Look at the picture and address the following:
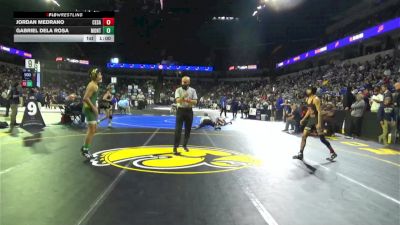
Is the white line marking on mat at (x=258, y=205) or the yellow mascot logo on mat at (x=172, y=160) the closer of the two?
the white line marking on mat at (x=258, y=205)

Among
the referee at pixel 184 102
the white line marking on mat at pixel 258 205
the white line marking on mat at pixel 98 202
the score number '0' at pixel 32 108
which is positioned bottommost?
the white line marking on mat at pixel 98 202

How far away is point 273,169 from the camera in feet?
20.9

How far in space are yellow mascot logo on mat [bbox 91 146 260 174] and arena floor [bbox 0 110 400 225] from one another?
0.06 ft

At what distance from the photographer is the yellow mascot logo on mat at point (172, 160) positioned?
613 centimetres

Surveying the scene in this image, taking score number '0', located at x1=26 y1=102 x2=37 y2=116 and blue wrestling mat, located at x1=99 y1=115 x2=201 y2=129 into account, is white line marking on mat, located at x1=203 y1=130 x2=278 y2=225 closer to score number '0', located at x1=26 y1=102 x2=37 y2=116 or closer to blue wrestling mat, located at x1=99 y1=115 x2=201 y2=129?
score number '0', located at x1=26 y1=102 x2=37 y2=116

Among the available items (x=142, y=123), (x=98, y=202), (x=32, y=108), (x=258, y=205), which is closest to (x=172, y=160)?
(x=98, y=202)

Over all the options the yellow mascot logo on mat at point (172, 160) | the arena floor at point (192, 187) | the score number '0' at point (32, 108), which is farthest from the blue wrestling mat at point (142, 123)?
the yellow mascot logo on mat at point (172, 160)

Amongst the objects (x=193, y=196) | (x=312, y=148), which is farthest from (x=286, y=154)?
(x=193, y=196)

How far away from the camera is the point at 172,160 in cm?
695

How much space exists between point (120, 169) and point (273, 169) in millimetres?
2758
